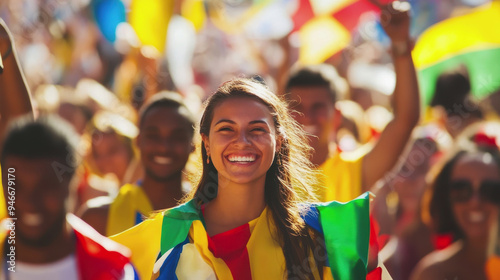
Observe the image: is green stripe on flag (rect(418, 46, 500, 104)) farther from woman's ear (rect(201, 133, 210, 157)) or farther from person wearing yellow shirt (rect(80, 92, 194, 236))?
woman's ear (rect(201, 133, 210, 157))

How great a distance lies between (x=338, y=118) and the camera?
4305 millimetres

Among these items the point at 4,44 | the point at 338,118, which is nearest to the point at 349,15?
the point at 338,118

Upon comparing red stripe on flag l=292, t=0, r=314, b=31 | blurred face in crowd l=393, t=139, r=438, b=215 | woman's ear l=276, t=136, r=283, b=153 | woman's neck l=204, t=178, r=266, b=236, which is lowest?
blurred face in crowd l=393, t=139, r=438, b=215

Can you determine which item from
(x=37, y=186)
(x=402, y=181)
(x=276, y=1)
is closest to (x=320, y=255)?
(x=37, y=186)

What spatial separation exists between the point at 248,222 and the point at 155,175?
1.23 metres

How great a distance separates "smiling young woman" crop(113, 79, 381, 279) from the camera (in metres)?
2.69

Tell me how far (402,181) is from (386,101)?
214 cm

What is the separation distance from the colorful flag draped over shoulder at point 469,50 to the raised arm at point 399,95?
6.48ft

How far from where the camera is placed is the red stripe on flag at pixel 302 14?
22.3 ft

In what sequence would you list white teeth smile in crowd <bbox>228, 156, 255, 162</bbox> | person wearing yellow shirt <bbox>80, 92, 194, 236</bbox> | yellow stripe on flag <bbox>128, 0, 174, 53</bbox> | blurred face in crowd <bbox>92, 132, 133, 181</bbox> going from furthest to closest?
yellow stripe on flag <bbox>128, 0, 174, 53</bbox> → blurred face in crowd <bbox>92, 132, 133, 181</bbox> → person wearing yellow shirt <bbox>80, 92, 194, 236</bbox> → white teeth smile in crowd <bbox>228, 156, 255, 162</bbox>

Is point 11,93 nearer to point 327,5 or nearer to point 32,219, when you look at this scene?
point 32,219

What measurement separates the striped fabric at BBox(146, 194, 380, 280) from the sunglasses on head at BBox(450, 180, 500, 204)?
88cm

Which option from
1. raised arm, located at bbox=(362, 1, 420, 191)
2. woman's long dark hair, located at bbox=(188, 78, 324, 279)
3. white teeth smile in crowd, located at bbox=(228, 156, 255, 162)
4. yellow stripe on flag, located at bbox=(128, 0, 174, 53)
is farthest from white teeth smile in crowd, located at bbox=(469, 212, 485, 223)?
yellow stripe on flag, located at bbox=(128, 0, 174, 53)

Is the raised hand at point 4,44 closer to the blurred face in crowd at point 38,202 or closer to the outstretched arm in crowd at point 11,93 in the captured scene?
the outstretched arm in crowd at point 11,93
